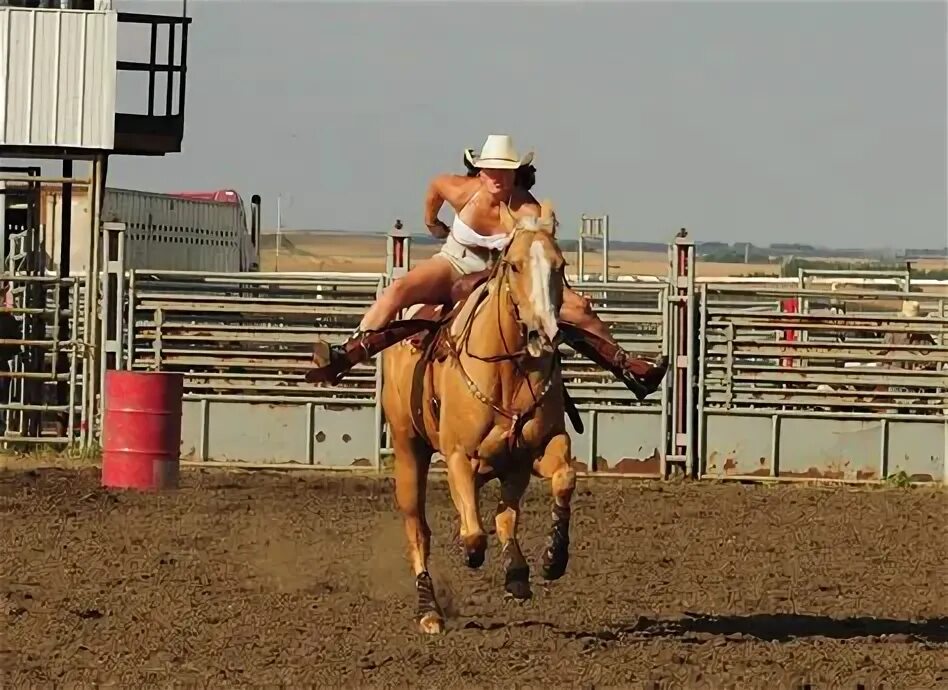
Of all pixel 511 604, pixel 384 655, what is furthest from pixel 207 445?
pixel 384 655

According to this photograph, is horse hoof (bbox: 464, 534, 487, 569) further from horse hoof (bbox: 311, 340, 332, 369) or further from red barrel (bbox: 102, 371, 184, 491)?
red barrel (bbox: 102, 371, 184, 491)

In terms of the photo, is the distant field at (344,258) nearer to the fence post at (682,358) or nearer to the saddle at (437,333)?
the fence post at (682,358)

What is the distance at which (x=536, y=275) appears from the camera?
781 cm

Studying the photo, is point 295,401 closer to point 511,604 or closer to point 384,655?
point 511,604

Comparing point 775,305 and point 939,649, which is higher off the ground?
point 775,305

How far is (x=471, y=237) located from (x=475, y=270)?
23 cm

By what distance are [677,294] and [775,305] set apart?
8.55 metres

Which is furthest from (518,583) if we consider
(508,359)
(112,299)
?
(112,299)

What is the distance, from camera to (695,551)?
11.9 m

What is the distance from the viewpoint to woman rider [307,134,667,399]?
888 centimetres

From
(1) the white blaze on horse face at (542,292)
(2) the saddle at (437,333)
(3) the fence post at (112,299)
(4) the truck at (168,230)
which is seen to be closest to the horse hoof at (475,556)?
(2) the saddle at (437,333)

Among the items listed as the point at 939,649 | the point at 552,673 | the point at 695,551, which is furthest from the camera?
the point at 695,551

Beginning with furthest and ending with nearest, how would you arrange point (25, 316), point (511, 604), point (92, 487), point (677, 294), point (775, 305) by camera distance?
point (775, 305)
point (25, 316)
point (677, 294)
point (92, 487)
point (511, 604)

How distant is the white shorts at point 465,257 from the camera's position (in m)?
9.09
